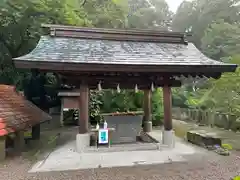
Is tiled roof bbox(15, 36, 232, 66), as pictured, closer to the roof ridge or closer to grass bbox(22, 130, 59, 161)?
the roof ridge

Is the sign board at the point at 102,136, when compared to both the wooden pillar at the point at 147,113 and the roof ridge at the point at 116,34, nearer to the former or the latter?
the roof ridge at the point at 116,34

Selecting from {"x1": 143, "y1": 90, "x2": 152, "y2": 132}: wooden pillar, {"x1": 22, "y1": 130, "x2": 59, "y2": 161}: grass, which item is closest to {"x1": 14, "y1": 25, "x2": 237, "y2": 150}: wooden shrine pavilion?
{"x1": 22, "y1": 130, "x2": 59, "y2": 161}: grass

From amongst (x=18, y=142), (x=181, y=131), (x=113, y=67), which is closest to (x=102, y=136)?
(x=113, y=67)

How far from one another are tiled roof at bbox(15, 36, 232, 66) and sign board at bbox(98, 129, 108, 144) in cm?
210

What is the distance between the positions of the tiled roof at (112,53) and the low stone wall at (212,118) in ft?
16.2

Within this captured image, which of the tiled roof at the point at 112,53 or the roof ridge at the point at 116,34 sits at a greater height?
the roof ridge at the point at 116,34

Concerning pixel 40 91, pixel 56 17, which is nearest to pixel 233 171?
pixel 56 17

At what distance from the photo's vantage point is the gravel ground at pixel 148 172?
13.8ft

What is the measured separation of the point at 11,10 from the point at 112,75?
6686mm

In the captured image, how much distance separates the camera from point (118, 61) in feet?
18.4

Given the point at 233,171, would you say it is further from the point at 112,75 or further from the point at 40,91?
the point at 40,91

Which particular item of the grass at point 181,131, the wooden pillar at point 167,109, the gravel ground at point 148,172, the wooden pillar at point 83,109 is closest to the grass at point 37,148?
the gravel ground at point 148,172

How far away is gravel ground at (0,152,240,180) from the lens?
13.8 feet

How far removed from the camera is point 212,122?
11648 mm
